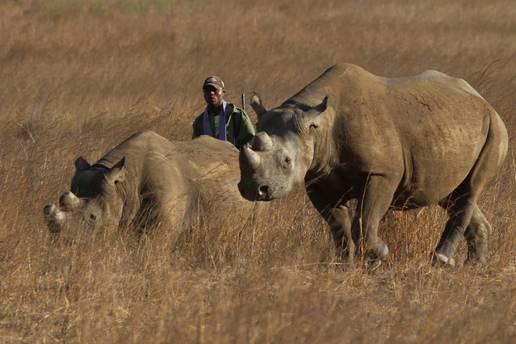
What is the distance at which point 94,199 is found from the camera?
7.82 meters

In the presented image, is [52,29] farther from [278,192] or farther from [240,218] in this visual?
[278,192]

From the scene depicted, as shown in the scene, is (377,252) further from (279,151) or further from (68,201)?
(68,201)

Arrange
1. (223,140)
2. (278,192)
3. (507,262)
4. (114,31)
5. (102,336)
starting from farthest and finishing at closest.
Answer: (114,31) → (223,140) → (507,262) → (278,192) → (102,336)

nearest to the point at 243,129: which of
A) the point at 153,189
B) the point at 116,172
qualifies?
the point at 153,189

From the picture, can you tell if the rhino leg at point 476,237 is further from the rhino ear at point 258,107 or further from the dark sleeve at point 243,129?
the dark sleeve at point 243,129

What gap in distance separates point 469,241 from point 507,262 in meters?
0.33

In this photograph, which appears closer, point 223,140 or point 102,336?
point 102,336

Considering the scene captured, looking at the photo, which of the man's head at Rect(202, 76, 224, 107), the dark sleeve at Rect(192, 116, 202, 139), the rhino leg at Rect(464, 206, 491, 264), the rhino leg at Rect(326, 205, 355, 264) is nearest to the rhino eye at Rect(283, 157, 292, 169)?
the rhino leg at Rect(326, 205, 355, 264)

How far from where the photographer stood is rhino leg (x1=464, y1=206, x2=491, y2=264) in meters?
7.80

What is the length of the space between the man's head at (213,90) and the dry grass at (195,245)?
1.01 m

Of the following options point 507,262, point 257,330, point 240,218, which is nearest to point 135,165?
point 240,218

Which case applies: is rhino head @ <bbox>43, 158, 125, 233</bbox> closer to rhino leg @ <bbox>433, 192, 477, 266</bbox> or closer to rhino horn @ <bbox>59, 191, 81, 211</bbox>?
rhino horn @ <bbox>59, 191, 81, 211</bbox>

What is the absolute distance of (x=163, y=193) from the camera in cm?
803

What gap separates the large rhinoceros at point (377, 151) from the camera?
6.55 meters
